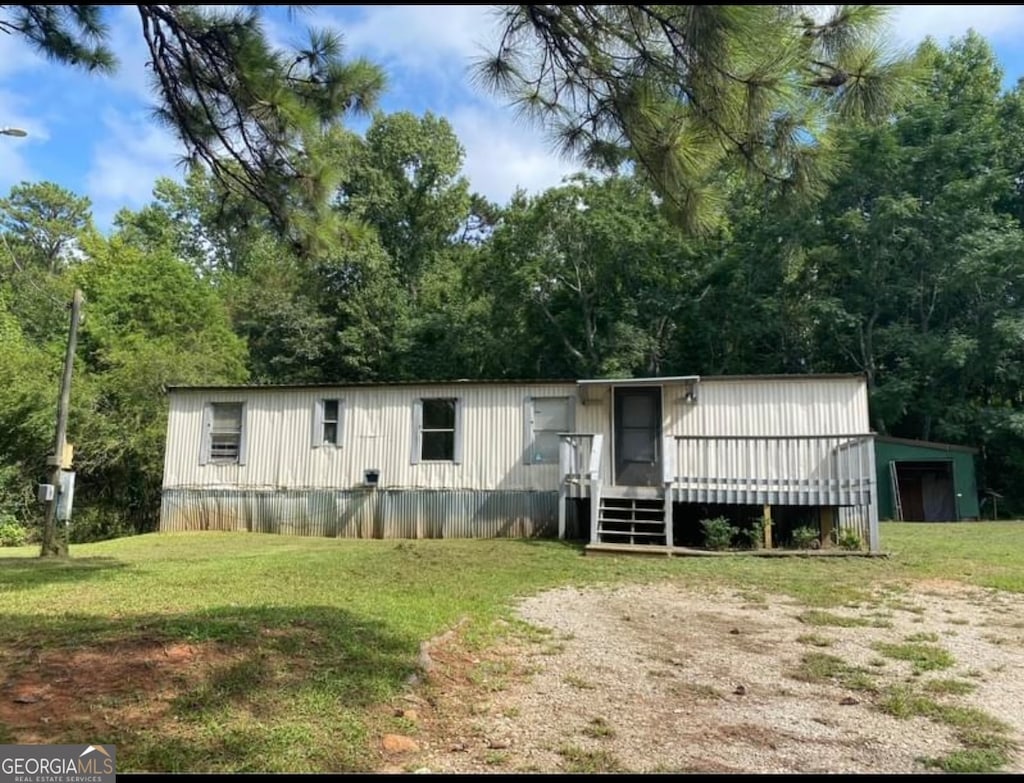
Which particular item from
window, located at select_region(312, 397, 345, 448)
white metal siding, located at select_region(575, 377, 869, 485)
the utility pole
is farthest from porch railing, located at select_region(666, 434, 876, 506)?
the utility pole

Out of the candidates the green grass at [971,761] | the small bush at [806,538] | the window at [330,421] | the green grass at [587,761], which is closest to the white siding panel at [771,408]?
the small bush at [806,538]

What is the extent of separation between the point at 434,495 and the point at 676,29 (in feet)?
33.3

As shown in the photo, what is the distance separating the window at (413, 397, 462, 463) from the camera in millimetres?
12734

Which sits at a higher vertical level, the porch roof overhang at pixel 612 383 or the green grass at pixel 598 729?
the porch roof overhang at pixel 612 383

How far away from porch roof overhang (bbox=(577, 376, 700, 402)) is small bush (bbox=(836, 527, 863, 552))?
3185 millimetres

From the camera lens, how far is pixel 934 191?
65.3ft

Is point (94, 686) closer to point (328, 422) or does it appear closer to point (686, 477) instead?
point (686, 477)

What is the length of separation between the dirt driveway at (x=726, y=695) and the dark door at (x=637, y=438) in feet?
20.8

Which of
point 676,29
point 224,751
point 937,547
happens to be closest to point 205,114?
point 676,29

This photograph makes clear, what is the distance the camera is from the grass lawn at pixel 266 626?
2.86 metres

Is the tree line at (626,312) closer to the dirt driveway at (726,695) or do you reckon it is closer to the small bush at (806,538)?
the small bush at (806,538)

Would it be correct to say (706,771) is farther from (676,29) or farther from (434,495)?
(434,495)

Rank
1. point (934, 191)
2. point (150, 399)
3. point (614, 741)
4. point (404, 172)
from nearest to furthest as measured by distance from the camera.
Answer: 1. point (614, 741)
2. point (150, 399)
3. point (934, 191)
4. point (404, 172)

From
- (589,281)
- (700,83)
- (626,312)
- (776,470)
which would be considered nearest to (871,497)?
(776,470)
